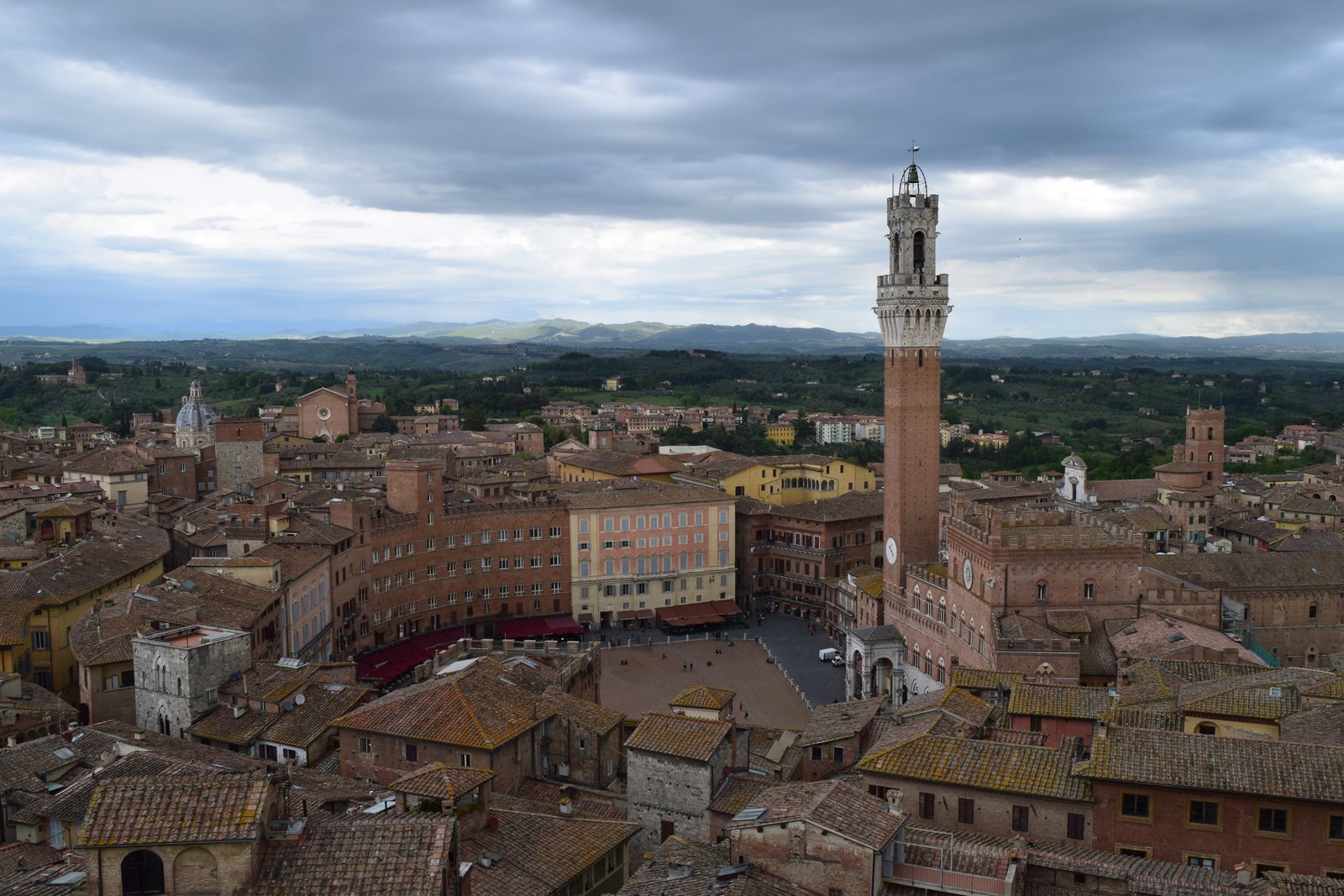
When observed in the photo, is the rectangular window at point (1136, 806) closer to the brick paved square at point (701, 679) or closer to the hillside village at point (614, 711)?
the hillside village at point (614, 711)

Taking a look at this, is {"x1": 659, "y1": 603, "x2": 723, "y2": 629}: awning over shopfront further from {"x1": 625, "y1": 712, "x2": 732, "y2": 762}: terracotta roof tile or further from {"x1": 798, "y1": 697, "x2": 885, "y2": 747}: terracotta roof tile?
{"x1": 625, "y1": 712, "x2": 732, "y2": 762}: terracotta roof tile

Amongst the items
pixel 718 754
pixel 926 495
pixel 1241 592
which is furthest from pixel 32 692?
pixel 1241 592

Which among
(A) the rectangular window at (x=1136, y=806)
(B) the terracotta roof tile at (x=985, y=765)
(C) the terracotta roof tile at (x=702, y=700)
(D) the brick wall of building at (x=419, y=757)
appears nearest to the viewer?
(A) the rectangular window at (x=1136, y=806)

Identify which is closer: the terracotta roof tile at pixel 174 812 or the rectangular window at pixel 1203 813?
the terracotta roof tile at pixel 174 812

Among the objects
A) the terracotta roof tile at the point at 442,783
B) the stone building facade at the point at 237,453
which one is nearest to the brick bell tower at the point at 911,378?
the terracotta roof tile at the point at 442,783

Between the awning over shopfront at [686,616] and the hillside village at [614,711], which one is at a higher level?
the hillside village at [614,711]

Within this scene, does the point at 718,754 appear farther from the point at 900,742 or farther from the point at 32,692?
the point at 32,692

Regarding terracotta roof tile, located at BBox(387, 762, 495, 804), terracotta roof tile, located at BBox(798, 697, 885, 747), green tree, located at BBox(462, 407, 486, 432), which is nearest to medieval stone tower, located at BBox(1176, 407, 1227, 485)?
terracotta roof tile, located at BBox(798, 697, 885, 747)
